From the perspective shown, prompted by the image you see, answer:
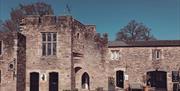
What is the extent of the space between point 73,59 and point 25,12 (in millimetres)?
24743

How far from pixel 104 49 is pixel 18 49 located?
969 centimetres

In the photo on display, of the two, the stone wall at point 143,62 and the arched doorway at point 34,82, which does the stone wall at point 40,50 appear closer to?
the arched doorway at point 34,82

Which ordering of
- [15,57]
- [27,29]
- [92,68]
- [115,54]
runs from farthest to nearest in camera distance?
[115,54] < [92,68] < [27,29] < [15,57]

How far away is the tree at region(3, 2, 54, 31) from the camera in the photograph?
51469 millimetres

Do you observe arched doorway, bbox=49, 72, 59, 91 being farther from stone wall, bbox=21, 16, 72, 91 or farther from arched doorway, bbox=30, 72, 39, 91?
arched doorway, bbox=30, 72, 39, 91

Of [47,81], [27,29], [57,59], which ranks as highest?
[27,29]

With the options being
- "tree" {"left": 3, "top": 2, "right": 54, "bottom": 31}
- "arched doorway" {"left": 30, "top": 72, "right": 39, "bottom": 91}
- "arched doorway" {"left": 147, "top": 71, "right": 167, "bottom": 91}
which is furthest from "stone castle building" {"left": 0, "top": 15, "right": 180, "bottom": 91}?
"tree" {"left": 3, "top": 2, "right": 54, "bottom": 31}

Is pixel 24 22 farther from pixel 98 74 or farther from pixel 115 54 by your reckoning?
pixel 115 54

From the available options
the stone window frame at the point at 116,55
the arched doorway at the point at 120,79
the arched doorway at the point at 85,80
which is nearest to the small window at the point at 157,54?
the stone window frame at the point at 116,55

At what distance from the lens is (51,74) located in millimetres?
29625

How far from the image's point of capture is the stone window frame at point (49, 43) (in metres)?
29.2

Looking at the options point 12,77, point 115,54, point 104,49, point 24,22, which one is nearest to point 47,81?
point 12,77

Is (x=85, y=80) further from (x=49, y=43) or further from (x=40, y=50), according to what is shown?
(x=40, y=50)

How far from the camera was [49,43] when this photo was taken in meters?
29.2
